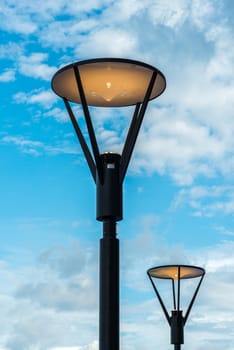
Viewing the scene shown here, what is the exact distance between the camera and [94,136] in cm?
622

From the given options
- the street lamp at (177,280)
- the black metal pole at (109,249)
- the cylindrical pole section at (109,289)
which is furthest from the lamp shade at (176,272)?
the cylindrical pole section at (109,289)

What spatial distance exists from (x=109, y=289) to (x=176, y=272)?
28.9 ft

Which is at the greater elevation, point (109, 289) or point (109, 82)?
point (109, 82)

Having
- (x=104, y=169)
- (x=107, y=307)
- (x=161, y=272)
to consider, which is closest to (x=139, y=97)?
(x=104, y=169)

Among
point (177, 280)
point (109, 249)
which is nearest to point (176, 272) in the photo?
point (177, 280)

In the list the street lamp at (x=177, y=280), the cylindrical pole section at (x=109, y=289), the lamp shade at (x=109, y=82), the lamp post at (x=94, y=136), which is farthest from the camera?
the street lamp at (x=177, y=280)

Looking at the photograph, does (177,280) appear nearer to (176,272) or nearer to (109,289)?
(176,272)

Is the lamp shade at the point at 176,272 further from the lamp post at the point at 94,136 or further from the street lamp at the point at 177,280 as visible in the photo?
the lamp post at the point at 94,136

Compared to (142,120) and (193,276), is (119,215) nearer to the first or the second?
(142,120)

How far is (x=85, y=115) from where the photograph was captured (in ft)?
20.7

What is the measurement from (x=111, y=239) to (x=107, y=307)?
0.55 metres

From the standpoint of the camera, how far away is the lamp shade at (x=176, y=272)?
14516 mm

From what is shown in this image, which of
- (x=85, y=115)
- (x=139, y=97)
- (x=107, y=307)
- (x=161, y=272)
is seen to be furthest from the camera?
(x=161, y=272)

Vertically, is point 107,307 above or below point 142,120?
below
